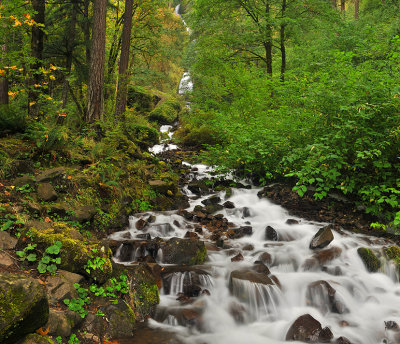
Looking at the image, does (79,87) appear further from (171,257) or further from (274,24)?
(171,257)

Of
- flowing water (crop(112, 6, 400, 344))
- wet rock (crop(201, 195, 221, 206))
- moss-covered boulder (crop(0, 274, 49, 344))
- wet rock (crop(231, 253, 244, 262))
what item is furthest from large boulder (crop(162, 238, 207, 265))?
wet rock (crop(201, 195, 221, 206))

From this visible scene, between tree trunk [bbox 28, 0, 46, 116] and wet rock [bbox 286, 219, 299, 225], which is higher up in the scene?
tree trunk [bbox 28, 0, 46, 116]

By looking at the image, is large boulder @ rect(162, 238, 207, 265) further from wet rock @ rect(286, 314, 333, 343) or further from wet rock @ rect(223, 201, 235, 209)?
wet rock @ rect(223, 201, 235, 209)

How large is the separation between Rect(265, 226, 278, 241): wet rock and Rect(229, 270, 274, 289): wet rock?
1.77 meters

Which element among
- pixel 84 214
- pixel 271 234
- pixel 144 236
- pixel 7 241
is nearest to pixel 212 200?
pixel 271 234

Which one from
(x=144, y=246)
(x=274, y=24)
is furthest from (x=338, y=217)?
(x=274, y=24)

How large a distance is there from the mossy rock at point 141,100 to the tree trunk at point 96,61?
13.0 metres

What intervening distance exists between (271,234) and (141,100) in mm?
19582

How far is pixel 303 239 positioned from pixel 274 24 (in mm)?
9502

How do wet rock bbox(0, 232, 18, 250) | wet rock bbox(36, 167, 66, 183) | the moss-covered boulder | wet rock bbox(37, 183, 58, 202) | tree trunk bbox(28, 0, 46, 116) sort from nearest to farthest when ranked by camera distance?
the moss-covered boulder, wet rock bbox(0, 232, 18, 250), wet rock bbox(37, 183, 58, 202), wet rock bbox(36, 167, 66, 183), tree trunk bbox(28, 0, 46, 116)

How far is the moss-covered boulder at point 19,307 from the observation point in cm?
257

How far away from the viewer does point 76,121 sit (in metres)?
11.9

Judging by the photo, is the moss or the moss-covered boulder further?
the moss

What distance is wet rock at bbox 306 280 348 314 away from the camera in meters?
4.86
